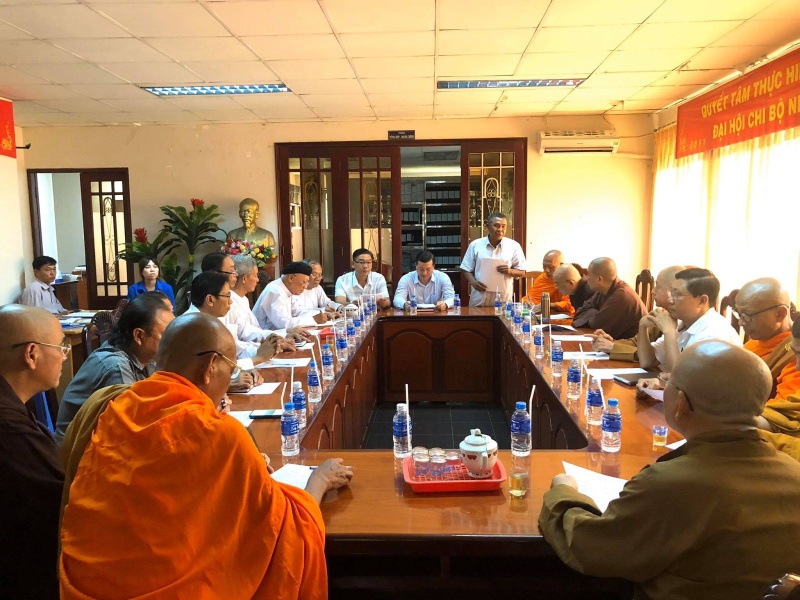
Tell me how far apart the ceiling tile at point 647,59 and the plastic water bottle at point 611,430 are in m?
3.32

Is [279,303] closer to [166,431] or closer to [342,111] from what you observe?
[342,111]

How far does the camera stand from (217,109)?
20.3ft

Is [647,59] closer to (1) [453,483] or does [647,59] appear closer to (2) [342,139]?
(2) [342,139]

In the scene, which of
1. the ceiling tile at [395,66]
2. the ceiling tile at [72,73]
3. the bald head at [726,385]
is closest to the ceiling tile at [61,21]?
the ceiling tile at [72,73]

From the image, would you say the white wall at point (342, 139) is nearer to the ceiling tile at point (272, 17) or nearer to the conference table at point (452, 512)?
the ceiling tile at point (272, 17)

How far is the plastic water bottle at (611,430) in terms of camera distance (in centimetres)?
191

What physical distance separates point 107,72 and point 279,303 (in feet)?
7.54

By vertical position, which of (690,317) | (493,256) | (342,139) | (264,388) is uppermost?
(342,139)

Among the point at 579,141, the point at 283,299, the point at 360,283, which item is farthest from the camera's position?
the point at 579,141

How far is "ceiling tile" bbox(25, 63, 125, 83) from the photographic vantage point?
4.43m

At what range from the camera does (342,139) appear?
22.6 ft

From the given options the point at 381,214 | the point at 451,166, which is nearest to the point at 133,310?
the point at 381,214

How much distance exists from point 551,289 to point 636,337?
1934 mm

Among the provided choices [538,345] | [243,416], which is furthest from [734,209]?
[243,416]
